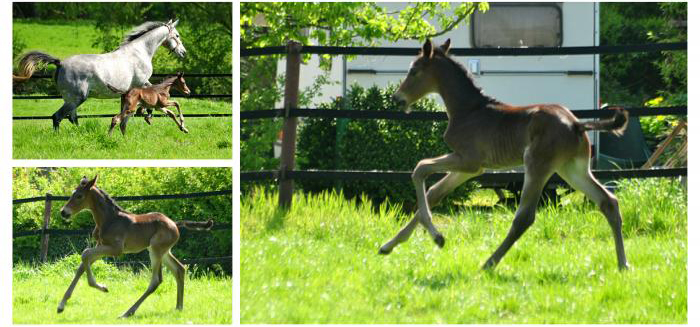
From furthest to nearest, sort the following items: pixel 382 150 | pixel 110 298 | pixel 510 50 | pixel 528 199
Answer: pixel 382 150 < pixel 510 50 < pixel 110 298 < pixel 528 199

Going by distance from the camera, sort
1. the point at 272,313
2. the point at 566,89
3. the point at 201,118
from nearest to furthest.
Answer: the point at 272,313, the point at 201,118, the point at 566,89

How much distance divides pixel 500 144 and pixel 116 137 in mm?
2640

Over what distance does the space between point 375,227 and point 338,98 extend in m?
3.50

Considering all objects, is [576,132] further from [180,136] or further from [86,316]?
[86,316]

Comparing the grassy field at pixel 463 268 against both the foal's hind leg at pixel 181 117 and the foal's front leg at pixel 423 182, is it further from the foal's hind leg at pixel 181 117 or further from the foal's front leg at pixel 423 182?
the foal's hind leg at pixel 181 117

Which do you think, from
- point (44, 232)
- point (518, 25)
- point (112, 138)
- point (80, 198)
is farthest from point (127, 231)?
point (518, 25)

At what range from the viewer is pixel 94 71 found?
20.5 feet

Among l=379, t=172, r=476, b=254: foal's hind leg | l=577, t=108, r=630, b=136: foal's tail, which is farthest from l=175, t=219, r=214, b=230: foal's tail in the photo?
l=577, t=108, r=630, b=136: foal's tail

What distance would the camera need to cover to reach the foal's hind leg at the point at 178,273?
5.85 meters

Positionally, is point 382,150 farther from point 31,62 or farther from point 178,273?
point 31,62

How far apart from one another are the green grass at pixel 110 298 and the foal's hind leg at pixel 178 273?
0.28ft

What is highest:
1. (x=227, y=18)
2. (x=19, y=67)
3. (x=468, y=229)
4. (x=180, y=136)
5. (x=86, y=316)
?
(x=227, y=18)

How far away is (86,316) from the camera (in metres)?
5.52
